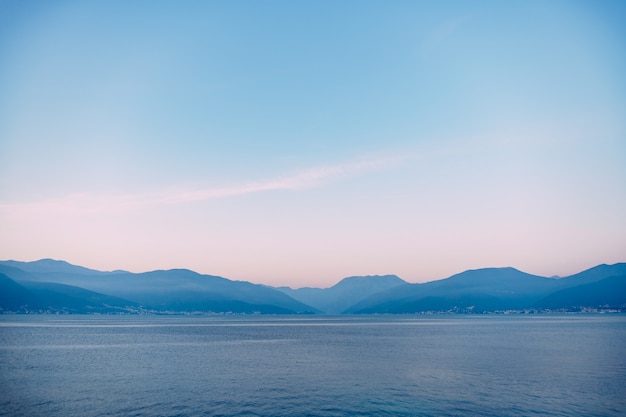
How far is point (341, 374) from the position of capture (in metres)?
81.3

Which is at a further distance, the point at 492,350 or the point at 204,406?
the point at 492,350

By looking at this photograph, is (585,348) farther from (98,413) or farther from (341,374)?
(98,413)

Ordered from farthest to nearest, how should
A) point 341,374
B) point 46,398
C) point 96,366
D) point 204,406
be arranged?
point 96,366, point 341,374, point 46,398, point 204,406

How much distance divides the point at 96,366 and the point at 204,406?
1976 inches

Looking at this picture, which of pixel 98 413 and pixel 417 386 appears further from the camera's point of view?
pixel 417 386

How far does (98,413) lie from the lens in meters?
52.5

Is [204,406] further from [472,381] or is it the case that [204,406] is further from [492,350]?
[492,350]

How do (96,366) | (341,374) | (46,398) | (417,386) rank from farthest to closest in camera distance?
1. (96,366)
2. (341,374)
3. (417,386)
4. (46,398)

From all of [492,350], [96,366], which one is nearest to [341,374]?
[96,366]

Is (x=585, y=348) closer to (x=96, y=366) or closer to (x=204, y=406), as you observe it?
(x=204, y=406)

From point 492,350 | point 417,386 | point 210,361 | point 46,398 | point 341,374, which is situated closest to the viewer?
point 46,398

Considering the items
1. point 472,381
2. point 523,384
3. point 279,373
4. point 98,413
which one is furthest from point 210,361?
point 523,384

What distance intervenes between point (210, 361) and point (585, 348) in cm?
10735

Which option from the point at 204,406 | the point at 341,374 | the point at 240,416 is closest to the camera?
the point at 240,416
